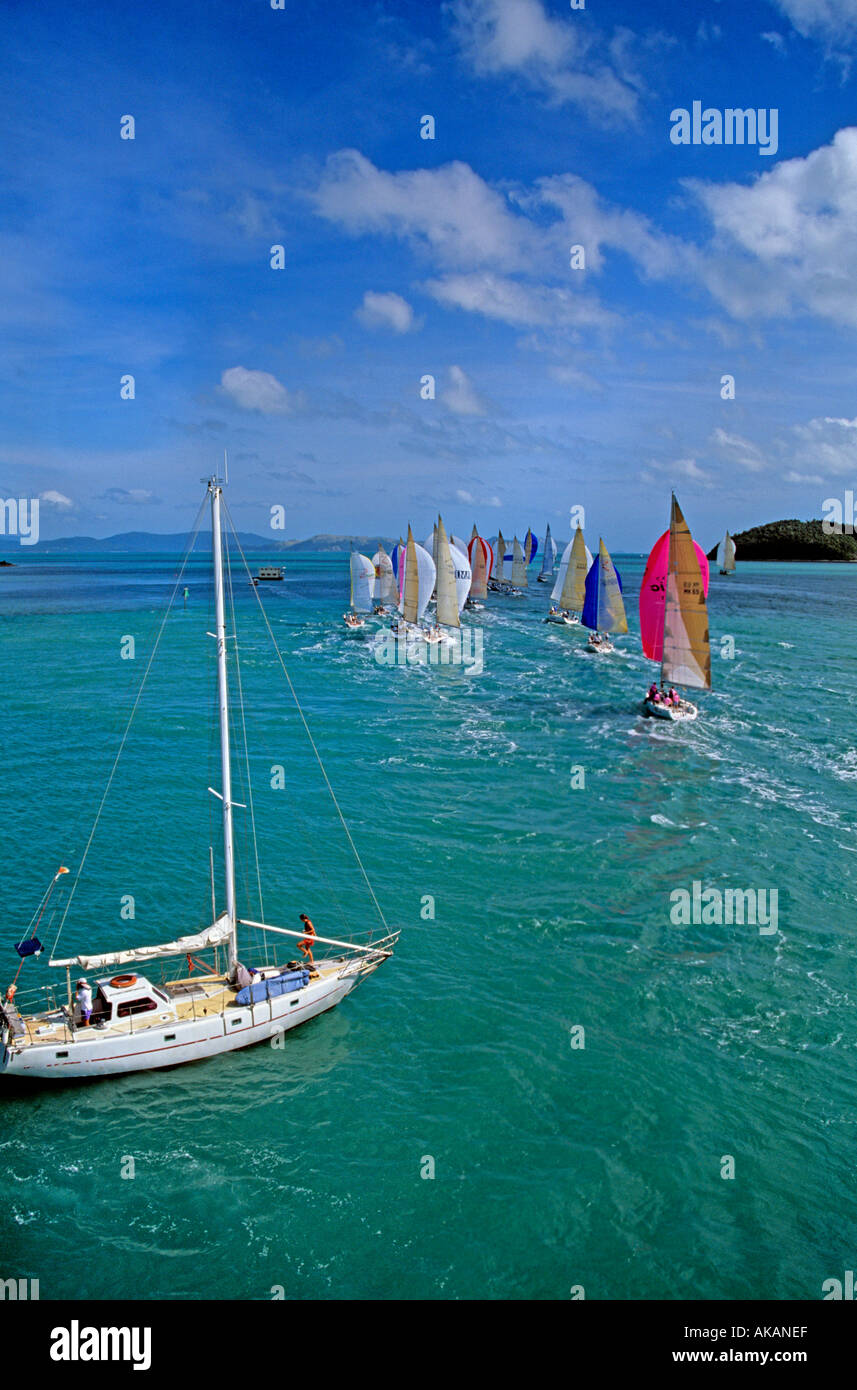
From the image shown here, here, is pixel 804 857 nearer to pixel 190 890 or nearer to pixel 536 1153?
pixel 536 1153

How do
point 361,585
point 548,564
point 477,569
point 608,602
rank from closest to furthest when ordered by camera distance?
1. point 608,602
2. point 361,585
3. point 477,569
4. point 548,564

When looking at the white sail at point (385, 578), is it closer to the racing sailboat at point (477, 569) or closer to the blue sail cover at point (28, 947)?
the racing sailboat at point (477, 569)

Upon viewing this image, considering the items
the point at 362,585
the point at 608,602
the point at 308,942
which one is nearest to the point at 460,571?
the point at 608,602

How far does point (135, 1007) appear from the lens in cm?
2127

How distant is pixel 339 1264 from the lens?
16.5 meters

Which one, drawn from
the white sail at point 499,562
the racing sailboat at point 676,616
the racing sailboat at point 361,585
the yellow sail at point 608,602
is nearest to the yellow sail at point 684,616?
the racing sailboat at point 676,616

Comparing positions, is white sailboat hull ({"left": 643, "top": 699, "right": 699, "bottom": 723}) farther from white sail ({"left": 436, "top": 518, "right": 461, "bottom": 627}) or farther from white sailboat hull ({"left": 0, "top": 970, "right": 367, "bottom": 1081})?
white sailboat hull ({"left": 0, "top": 970, "right": 367, "bottom": 1081})

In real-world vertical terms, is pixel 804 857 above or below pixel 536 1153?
above

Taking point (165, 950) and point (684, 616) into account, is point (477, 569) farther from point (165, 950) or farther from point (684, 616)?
point (165, 950)

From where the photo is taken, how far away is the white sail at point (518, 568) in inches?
6112

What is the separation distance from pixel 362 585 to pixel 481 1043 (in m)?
88.6

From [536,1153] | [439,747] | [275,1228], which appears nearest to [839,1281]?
[536,1153]

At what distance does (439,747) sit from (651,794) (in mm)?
13065

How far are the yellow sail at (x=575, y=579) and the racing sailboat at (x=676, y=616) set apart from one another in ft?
112
